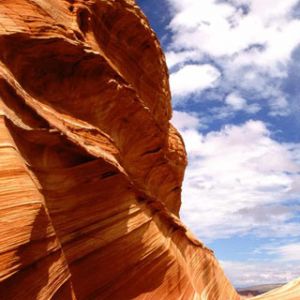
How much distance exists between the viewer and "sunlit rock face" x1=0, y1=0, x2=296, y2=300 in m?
7.99

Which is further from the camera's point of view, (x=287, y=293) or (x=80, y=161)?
(x=287, y=293)

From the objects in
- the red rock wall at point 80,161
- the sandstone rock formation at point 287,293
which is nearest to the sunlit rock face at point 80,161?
the red rock wall at point 80,161

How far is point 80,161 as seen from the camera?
1107 cm

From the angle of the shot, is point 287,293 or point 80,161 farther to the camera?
point 287,293

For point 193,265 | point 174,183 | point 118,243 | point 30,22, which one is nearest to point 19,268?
point 118,243

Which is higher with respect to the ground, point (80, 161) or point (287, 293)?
point (80, 161)

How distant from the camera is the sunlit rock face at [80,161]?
799 cm

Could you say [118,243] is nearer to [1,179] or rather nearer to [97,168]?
[97,168]

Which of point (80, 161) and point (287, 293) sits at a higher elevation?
point (80, 161)

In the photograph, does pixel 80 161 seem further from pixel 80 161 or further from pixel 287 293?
pixel 287 293

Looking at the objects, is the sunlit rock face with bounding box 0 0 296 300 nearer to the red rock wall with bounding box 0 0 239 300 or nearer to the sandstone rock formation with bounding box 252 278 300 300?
the red rock wall with bounding box 0 0 239 300

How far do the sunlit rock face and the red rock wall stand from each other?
0.03m

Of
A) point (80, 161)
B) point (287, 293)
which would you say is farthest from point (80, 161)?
point (287, 293)

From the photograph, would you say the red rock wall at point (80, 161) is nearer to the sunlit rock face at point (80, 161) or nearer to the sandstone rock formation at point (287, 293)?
the sunlit rock face at point (80, 161)
